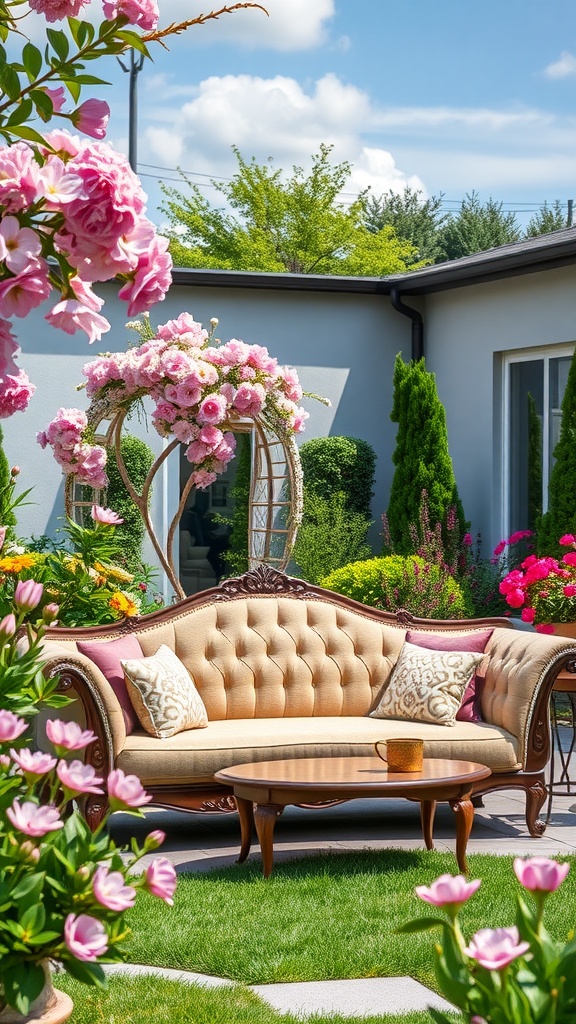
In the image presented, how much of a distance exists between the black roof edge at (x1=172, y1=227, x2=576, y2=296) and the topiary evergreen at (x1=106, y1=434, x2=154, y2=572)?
1.79 metres

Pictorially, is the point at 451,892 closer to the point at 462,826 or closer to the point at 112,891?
the point at 112,891

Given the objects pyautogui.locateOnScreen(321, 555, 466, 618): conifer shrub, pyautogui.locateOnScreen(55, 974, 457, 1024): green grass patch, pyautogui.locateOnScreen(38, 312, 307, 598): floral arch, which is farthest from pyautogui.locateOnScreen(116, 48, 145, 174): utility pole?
pyautogui.locateOnScreen(55, 974, 457, 1024): green grass patch

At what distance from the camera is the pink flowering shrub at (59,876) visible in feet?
6.39

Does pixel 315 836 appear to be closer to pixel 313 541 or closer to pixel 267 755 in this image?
pixel 267 755

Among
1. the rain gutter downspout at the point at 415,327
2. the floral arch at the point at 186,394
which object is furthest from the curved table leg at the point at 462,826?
the rain gutter downspout at the point at 415,327

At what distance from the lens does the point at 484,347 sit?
12.8 m

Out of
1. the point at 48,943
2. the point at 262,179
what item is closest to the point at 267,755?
the point at 48,943

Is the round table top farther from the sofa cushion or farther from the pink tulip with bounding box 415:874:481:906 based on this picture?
the pink tulip with bounding box 415:874:481:906

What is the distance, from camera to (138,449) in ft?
42.8

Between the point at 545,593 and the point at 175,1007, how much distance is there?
3.95m

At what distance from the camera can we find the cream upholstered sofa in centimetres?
618

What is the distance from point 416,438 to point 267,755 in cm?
684

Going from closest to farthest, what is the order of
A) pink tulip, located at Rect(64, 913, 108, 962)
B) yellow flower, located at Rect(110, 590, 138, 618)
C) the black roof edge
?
1. pink tulip, located at Rect(64, 913, 108, 962)
2. yellow flower, located at Rect(110, 590, 138, 618)
3. the black roof edge

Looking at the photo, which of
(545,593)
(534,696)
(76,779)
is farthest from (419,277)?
(76,779)
